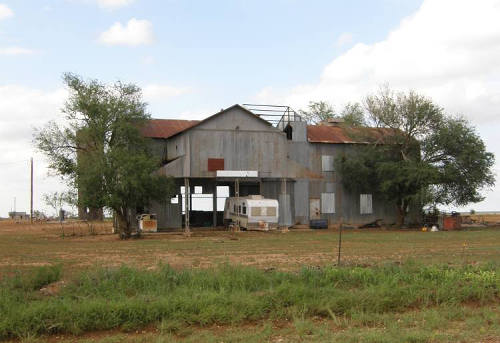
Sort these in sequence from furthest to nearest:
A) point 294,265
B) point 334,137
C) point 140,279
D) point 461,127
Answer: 1. point 334,137
2. point 461,127
3. point 294,265
4. point 140,279

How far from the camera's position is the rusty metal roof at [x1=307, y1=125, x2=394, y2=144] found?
41219mm

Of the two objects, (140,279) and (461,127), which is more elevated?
(461,127)

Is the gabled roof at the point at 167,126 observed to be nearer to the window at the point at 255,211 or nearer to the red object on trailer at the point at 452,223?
the window at the point at 255,211

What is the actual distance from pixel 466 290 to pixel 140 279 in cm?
755

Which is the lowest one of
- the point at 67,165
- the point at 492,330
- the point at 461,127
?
the point at 492,330

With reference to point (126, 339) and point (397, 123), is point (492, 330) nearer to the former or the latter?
point (126, 339)

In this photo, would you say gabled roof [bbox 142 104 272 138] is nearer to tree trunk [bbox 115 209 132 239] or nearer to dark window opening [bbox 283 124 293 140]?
dark window opening [bbox 283 124 293 140]

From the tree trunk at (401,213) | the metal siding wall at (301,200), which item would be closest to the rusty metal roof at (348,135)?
the metal siding wall at (301,200)

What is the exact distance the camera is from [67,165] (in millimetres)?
34875

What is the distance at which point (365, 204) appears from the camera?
42.5 m

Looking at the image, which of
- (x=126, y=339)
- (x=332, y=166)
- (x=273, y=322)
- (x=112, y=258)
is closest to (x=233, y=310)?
(x=273, y=322)

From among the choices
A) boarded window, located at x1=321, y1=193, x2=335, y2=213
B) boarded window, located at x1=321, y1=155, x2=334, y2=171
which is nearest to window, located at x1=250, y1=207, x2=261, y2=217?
boarded window, located at x1=321, y1=193, x2=335, y2=213

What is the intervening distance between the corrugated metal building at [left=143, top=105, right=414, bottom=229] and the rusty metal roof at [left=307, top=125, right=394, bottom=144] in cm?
8

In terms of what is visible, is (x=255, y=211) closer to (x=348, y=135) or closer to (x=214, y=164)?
(x=214, y=164)
